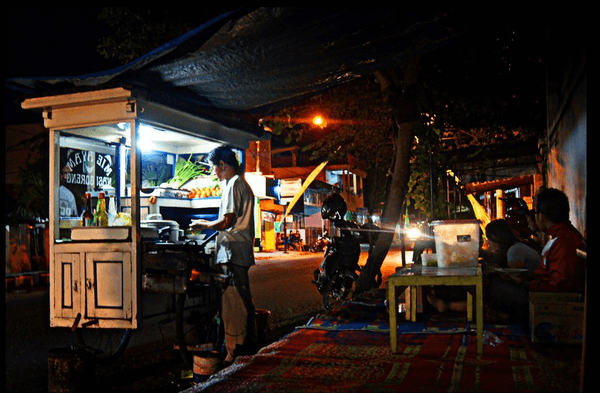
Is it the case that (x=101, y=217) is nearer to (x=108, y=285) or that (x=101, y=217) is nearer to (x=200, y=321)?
(x=108, y=285)

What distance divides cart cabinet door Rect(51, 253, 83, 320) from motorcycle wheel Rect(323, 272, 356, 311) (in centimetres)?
478

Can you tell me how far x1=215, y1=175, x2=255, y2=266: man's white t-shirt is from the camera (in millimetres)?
6156

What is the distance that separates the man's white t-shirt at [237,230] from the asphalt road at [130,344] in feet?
3.44

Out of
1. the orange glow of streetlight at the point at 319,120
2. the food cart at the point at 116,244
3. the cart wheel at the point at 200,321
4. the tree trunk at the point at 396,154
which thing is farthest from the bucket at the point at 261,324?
the orange glow of streetlight at the point at 319,120

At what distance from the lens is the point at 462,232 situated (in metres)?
5.47

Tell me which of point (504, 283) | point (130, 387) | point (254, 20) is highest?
point (254, 20)

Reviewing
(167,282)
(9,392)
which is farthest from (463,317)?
(9,392)

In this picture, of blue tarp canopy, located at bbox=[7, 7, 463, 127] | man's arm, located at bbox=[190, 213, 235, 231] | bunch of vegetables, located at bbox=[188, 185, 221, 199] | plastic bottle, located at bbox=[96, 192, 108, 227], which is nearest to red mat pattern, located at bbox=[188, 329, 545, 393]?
man's arm, located at bbox=[190, 213, 235, 231]

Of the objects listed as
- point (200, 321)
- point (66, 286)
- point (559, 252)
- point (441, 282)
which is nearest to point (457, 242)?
point (441, 282)

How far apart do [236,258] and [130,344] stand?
245 centimetres

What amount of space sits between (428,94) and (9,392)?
8474 millimetres

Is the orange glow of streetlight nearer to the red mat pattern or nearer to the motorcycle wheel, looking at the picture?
the motorcycle wheel

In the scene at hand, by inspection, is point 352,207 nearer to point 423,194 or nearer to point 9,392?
point 423,194

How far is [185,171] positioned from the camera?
8.30 meters
